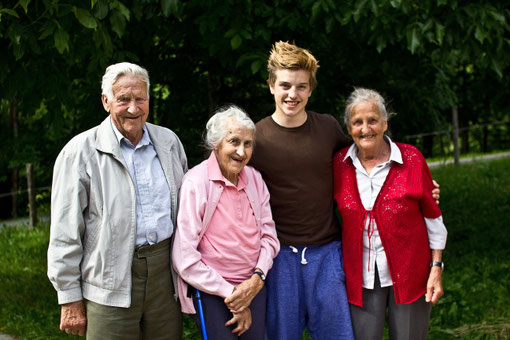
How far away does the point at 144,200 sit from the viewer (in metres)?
2.42

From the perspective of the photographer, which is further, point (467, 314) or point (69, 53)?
point (467, 314)

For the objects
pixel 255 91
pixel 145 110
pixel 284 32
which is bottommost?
pixel 145 110

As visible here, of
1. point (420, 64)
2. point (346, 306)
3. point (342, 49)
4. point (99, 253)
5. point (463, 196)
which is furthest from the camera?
point (463, 196)

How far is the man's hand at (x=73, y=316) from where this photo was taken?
2395 mm

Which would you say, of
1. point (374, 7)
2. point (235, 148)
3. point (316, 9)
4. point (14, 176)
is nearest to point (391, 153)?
point (235, 148)

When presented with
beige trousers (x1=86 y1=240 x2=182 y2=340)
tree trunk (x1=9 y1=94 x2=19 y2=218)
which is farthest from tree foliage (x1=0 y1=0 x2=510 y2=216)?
tree trunk (x1=9 y1=94 x2=19 y2=218)

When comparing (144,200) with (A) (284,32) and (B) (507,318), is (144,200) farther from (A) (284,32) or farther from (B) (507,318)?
(B) (507,318)

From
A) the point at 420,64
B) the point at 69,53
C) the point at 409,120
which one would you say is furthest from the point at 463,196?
the point at 69,53

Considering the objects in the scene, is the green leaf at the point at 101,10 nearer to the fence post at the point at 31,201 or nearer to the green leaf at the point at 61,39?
the green leaf at the point at 61,39

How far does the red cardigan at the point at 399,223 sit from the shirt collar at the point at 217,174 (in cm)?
51

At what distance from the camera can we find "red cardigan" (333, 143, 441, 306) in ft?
8.66

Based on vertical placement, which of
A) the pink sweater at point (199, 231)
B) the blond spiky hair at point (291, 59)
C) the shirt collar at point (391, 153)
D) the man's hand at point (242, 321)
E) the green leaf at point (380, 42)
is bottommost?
the man's hand at point (242, 321)

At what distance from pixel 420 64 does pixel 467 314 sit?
236cm

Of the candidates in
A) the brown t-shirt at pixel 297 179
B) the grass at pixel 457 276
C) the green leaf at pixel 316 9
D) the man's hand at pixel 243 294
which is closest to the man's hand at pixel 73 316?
the man's hand at pixel 243 294
